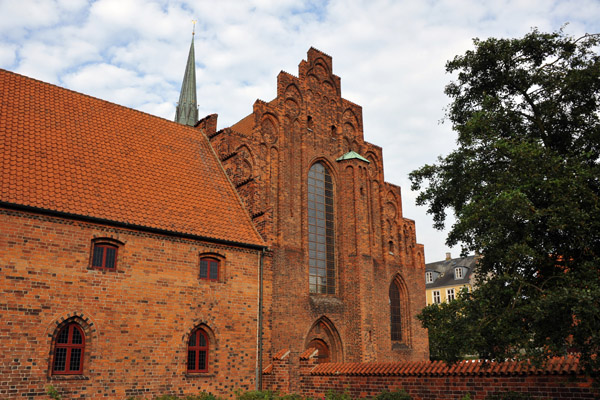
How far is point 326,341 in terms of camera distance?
20.6m

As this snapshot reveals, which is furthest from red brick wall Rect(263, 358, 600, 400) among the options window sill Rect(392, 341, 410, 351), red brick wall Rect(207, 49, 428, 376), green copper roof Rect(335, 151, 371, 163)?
green copper roof Rect(335, 151, 371, 163)

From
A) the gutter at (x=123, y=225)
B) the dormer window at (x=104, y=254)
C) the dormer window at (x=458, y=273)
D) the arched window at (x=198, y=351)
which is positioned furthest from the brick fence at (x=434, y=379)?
the dormer window at (x=458, y=273)

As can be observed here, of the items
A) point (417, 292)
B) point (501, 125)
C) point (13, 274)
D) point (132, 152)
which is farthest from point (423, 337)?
point (13, 274)

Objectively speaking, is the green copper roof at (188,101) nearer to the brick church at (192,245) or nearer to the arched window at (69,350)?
the brick church at (192,245)

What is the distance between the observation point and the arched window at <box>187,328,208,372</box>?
49.8 ft

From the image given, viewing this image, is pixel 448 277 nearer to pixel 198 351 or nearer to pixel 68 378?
pixel 198 351

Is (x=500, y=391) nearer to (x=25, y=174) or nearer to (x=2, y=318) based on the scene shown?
(x=2, y=318)

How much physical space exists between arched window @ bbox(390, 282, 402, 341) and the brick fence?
338 inches

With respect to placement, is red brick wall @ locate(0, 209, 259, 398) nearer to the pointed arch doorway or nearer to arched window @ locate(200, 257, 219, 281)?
arched window @ locate(200, 257, 219, 281)

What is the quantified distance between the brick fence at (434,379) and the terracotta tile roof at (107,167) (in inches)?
184

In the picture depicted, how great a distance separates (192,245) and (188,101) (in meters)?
38.9

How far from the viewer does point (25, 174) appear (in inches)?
544

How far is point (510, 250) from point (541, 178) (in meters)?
2.11

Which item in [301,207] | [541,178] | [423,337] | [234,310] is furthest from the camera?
[423,337]
